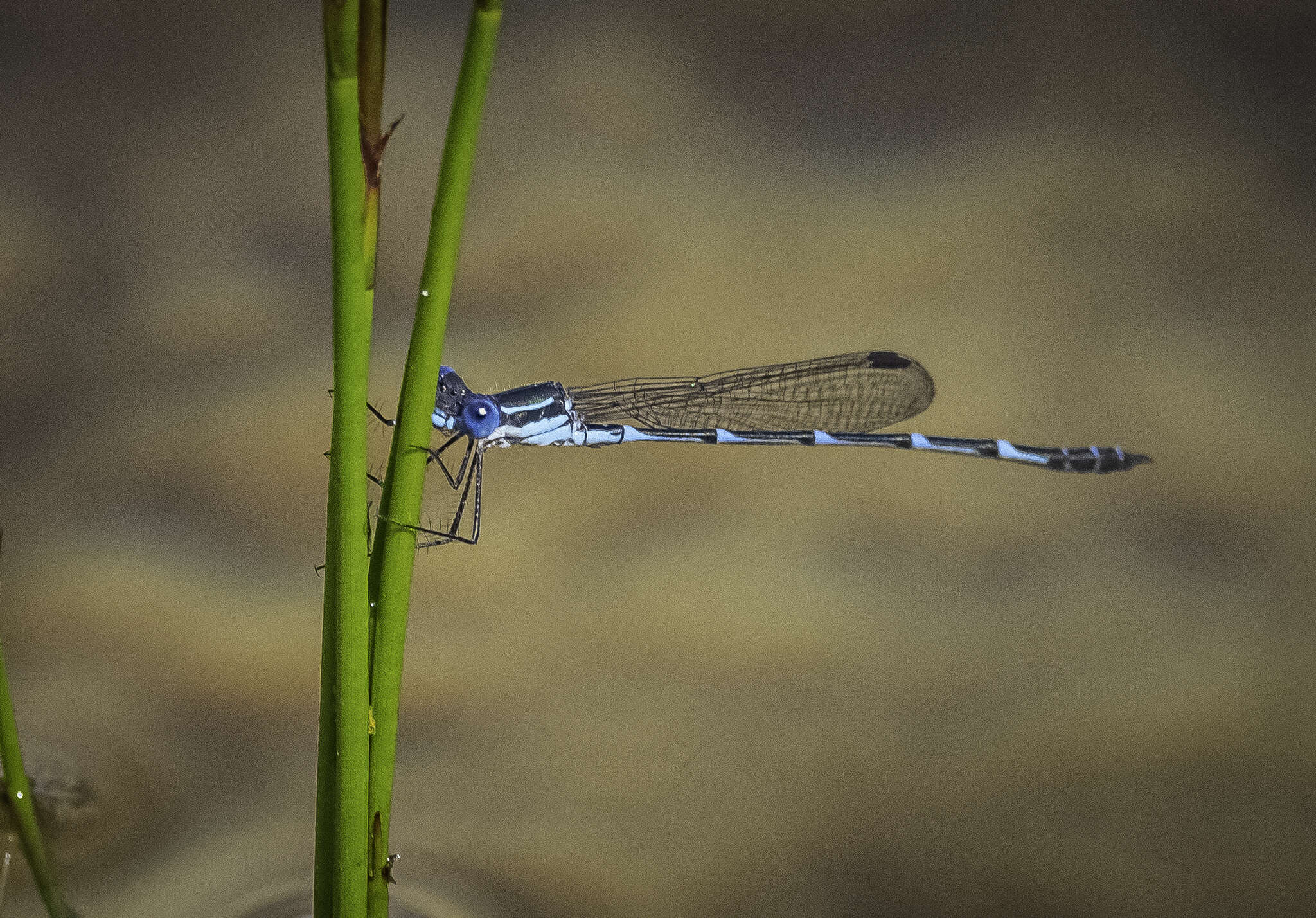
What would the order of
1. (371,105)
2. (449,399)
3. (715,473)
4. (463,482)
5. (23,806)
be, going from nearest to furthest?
1. (371,105)
2. (23,806)
3. (449,399)
4. (463,482)
5. (715,473)

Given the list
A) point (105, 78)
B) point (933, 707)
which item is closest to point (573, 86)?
point (105, 78)

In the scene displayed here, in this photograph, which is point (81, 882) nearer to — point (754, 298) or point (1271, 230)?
point (754, 298)

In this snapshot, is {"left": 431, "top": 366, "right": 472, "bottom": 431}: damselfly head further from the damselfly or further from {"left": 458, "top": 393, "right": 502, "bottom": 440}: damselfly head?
the damselfly

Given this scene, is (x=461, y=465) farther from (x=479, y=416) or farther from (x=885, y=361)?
(x=885, y=361)

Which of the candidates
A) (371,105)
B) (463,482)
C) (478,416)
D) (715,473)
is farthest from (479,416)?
(715,473)

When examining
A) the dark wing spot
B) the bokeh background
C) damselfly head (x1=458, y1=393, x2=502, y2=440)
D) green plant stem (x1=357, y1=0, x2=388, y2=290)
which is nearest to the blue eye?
damselfly head (x1=458, y1=393, x2=502, y2=440)
